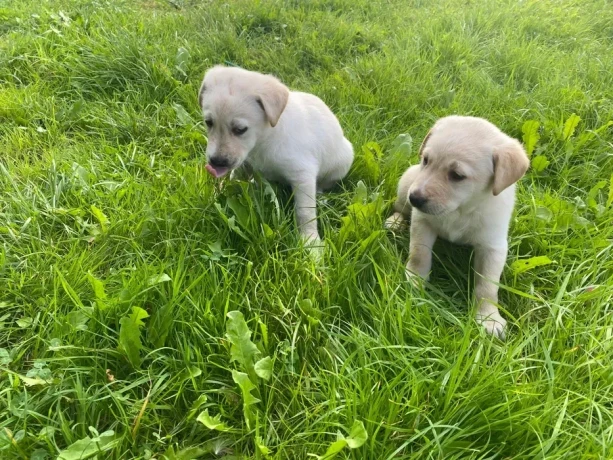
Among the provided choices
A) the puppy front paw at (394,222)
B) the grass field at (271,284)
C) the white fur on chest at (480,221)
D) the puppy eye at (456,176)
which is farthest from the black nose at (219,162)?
the puppy eye at (456,176)

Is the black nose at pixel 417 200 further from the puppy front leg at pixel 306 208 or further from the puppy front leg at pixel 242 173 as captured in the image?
the puppy front leg at pixel 242 173

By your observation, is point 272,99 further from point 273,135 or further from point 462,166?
point 462,166

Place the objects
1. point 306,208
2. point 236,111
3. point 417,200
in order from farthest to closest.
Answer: point 306,208 < point 236,111 < point 417,200

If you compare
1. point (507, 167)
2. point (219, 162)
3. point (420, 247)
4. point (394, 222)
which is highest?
point (507, 167)

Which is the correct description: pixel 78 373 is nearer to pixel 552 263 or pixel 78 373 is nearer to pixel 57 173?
pixel 57 173

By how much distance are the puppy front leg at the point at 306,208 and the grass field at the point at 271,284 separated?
0.10m

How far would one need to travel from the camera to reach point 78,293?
2.31 m

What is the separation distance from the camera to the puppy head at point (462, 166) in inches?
93.0

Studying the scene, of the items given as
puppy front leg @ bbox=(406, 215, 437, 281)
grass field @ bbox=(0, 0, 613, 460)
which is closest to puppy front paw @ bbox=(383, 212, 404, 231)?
grass field @ bbox=(0, 0, 613, 460)

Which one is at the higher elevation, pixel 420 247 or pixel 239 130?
pixel 239 130

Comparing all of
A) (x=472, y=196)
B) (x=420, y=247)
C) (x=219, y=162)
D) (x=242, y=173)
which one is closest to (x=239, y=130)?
(x=219, y=162)

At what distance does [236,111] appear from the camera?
277cm

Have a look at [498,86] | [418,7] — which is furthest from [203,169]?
[418,7]

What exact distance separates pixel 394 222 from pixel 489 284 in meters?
0.78
